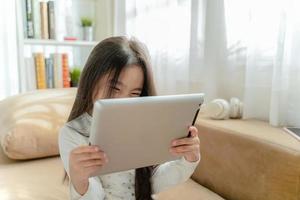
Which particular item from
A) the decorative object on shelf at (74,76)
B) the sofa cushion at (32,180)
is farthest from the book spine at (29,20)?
the sofa cushion at (32,180)

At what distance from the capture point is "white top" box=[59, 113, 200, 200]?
0.68 m

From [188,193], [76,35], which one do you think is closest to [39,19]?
[76,35]

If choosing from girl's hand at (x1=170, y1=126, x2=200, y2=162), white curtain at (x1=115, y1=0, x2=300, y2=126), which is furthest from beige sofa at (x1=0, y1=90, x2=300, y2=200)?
girl's hand at (x1=170, y1=126, x2=200, y2=162)

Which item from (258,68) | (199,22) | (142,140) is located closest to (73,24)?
(199,22)

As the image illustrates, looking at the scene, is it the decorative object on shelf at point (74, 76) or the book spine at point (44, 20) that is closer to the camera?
the book spine at point (44, 20)

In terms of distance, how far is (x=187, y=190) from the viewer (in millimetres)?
931

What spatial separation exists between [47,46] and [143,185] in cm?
129

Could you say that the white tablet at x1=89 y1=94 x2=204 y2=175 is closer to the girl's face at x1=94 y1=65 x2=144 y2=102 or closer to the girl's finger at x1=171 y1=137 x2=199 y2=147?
the girl's finger at x1=171 y1=137 x2=199 y2=147

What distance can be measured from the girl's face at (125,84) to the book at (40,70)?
3.76 ft

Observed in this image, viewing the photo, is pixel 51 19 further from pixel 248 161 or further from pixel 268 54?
pixel 248 161

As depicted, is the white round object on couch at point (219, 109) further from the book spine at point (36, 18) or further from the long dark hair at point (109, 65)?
the book spine at point (36, 18)

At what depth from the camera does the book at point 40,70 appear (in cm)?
169

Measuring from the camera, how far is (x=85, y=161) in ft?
1.71

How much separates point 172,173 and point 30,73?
1.21 metres
